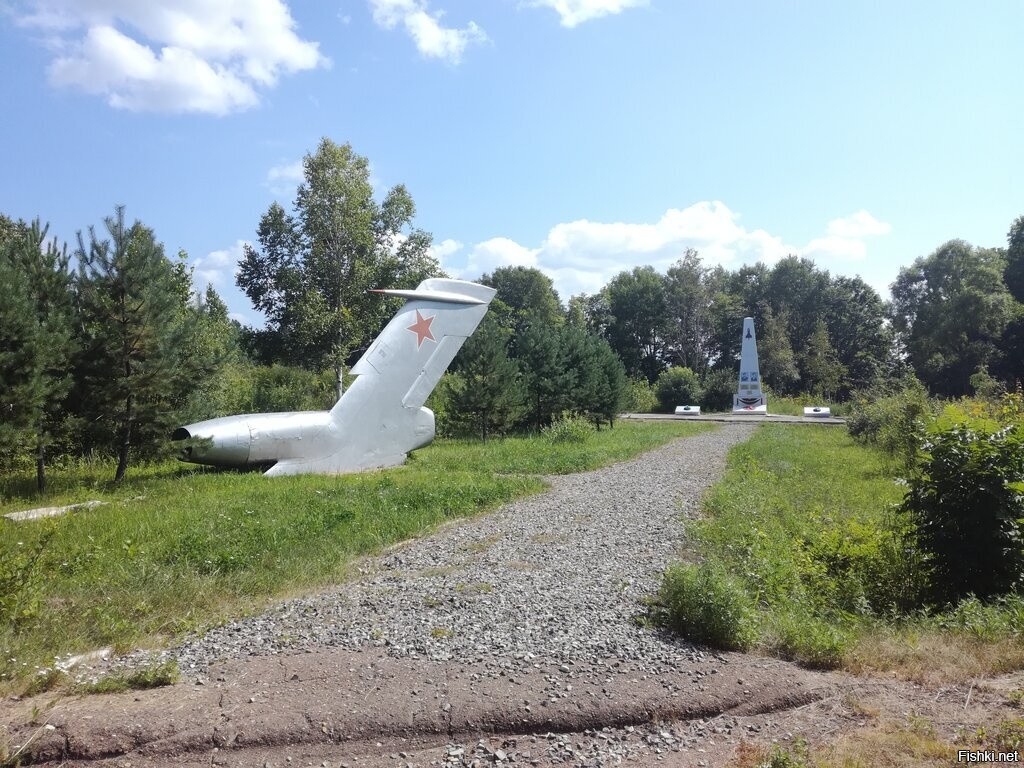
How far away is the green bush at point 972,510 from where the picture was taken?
5.93m

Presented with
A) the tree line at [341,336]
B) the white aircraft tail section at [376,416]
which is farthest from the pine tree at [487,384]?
the white aircraft tail section at [376,416]

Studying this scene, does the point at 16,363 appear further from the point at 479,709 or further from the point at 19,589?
the point at 479,709

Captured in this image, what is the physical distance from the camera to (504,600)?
19.0ft

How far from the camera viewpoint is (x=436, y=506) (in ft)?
32.2

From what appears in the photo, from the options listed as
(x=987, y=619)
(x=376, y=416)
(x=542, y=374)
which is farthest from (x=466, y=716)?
(x=542, y=374)

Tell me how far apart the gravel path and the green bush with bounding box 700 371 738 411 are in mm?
37750

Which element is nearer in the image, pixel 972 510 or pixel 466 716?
pixel 466 716

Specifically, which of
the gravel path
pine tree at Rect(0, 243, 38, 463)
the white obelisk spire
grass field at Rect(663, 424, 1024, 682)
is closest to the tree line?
pine tree at Rect(0, 243, 38, 463)

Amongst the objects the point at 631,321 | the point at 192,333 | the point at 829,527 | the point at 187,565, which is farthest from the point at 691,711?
the point at 631,321

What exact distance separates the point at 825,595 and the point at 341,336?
18261 millimetres

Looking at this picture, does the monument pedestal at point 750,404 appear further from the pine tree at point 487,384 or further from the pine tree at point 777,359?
the pine tree at point 487,384

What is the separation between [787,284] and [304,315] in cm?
5212

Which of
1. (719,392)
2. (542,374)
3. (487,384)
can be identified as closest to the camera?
(487,384)

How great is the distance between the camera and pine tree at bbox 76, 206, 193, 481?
436 inches
